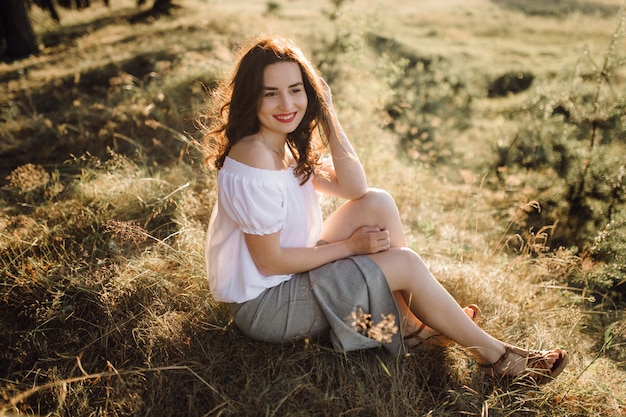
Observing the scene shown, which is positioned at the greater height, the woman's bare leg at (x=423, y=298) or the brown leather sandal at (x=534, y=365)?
the woman's bare leg at (x=423, y=298)

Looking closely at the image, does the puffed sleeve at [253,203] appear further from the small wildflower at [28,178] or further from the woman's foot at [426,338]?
the small wildflower at [28,178]

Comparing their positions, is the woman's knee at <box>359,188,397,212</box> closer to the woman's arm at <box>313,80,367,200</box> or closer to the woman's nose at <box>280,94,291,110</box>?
the woman's arm at <box>313,80,367,200</box>

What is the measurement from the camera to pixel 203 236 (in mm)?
3039

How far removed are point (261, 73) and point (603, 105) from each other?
9.80 feet

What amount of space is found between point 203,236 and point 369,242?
1319 millimetres

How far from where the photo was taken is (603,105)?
3.67 metres

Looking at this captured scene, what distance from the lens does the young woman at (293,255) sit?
2068 mm

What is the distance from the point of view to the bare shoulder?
2057 mm

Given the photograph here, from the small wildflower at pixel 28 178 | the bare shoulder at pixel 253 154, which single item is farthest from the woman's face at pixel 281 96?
the small wildflower at pixel 28 178

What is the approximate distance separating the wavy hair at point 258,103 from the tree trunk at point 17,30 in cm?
639

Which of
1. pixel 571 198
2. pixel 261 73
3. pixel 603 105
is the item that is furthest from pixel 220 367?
pixel 603 105

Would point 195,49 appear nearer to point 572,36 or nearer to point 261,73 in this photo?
Answer: point 261,73

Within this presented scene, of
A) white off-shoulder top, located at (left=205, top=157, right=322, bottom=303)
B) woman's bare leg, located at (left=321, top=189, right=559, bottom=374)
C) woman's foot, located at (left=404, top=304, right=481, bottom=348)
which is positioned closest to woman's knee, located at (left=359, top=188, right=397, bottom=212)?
woman's bare leg, located at (left=321, top=189, right=559, bottom=374)

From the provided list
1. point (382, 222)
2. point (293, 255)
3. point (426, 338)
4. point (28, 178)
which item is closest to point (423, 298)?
point (426, 338)
